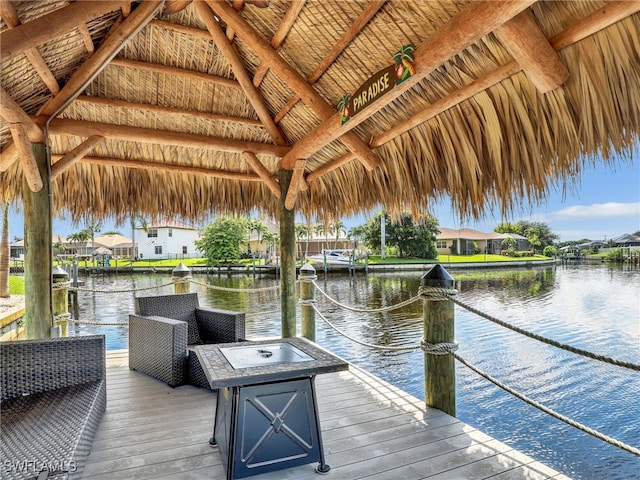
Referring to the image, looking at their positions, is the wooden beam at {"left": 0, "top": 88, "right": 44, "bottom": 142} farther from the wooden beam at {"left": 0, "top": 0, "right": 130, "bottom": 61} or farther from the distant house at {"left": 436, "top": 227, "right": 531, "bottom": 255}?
the distant house at {"left": 436, "top": 227, "right": 531, "bottom": 255}

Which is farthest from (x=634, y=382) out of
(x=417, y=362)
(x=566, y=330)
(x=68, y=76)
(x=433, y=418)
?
(x=68, y=76)

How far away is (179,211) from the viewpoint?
494 cm

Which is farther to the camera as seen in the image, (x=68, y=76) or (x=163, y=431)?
(x=68, y=76)

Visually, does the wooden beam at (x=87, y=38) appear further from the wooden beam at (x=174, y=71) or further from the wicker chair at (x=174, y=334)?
the wicker chair at (x=174, y=334)

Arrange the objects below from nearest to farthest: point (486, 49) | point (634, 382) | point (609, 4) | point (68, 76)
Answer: point (609, 4)
point (486, 49)
point (68, 76)
point (634, 382)

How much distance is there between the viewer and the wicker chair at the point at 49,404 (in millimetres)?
1216

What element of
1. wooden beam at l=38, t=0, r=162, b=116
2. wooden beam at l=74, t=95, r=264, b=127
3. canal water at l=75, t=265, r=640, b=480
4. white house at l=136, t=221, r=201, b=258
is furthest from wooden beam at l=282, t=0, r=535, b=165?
white house at l=136, t=221, r=201, b=258

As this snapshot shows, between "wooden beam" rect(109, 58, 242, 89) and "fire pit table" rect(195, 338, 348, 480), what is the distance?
272 cm

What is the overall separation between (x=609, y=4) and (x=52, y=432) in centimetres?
273

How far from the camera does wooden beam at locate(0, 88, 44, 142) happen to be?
255 centimetres

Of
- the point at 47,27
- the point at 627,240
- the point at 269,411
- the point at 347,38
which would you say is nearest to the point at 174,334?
the point at 269,411

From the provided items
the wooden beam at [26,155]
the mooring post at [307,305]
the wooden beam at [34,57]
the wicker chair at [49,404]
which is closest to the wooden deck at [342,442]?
the wicker chair at [49,404]

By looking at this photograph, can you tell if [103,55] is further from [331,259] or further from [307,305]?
[331,259]

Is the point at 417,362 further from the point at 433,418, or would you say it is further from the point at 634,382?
the point at 433,418
